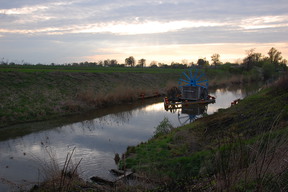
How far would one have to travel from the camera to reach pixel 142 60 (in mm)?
119938

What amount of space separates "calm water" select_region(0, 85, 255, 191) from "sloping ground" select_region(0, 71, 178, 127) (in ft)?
5.49

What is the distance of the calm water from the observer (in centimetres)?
1063

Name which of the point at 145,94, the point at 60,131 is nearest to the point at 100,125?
the point at 60,131

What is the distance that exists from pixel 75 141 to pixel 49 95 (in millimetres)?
11556

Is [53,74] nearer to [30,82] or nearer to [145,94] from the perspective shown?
[30,82]

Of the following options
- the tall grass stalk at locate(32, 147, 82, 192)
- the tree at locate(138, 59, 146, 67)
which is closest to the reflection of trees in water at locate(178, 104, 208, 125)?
the tall grass stalk at locate(32, 147, 82, 192)

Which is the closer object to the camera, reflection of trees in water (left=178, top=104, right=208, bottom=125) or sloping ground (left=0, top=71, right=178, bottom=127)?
sloping ground (left=0, top=71, right=178, bottom=127)

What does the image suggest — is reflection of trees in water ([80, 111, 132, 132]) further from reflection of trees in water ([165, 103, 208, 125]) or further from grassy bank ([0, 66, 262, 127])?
reflection of trees in water ([165, 103, 208, 125])

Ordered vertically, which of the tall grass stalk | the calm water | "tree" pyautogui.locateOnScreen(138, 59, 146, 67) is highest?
"tree" pyautogui.locateOnScreen(138, 59, 146, 67)

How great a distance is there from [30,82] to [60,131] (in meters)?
12.3

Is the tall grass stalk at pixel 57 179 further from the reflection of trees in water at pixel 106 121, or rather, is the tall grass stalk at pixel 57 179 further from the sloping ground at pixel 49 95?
the sloping ground at pixel 49 95

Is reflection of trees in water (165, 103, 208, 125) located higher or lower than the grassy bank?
lower

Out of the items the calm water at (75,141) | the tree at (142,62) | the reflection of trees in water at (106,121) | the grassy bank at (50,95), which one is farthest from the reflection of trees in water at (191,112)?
the tree at (142,62)

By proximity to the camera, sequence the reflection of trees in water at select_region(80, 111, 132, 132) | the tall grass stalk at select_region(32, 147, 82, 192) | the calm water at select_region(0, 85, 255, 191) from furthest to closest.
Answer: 1. the reflection of trees in water at select_region(80, 111, 132, 132)
2. the calm water at select_region(0, 85, 255, 191)
3. the tall grass stalk at select_region(32, 147, 82, 192)
